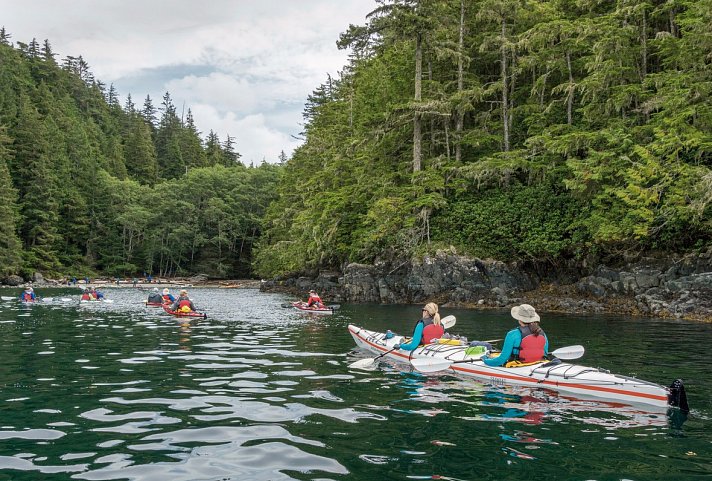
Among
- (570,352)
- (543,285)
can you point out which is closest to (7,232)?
(543,285)

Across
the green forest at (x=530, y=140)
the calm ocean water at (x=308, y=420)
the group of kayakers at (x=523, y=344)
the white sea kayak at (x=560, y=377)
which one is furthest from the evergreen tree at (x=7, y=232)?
the group of kayakers at (x=523, y=344)

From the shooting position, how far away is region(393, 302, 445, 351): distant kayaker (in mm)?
12781

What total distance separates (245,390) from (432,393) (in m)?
3.23

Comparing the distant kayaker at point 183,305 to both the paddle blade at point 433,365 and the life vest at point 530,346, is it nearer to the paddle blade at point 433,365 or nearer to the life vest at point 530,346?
the paddle blade at point 433,365

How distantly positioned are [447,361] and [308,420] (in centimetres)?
410

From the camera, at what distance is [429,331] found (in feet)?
42.6

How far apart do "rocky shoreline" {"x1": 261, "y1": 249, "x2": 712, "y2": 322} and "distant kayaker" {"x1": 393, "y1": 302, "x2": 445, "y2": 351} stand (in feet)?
47.7

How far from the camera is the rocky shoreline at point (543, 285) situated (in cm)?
2380

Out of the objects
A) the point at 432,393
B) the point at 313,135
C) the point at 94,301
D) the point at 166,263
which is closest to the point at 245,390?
the point at 432,393

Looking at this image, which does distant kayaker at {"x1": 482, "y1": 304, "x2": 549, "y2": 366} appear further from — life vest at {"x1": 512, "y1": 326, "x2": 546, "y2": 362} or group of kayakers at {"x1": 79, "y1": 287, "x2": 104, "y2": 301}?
group of kayakers at {"x1": 79, "y1": 287, "x2": 104, "y2": 301}

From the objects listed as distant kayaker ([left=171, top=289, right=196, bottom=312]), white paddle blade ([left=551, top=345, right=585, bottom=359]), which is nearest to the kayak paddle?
white paddle blade ([left=551, top=345, right=585, bottom=359])

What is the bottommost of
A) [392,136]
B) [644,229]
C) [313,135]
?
[644,229]

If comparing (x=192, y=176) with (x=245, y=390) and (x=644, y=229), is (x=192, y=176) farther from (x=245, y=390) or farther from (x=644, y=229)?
(x=245, y=390)

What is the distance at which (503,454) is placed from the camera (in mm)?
6137
